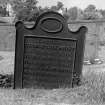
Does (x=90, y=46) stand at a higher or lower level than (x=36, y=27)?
lower

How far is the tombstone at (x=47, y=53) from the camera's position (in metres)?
4.73

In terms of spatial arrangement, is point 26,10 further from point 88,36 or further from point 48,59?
point 48,59

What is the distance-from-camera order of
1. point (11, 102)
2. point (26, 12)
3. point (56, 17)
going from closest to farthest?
point (11, 102), point (56, 17), point (26, 12)

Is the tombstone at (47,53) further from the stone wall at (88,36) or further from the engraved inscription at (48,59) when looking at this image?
the stone wall at (88,36)

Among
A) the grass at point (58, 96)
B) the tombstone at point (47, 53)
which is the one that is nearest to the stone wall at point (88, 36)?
the tombstone at point (47, 53)

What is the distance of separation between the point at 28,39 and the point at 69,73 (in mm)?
1166

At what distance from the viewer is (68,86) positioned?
480 cm

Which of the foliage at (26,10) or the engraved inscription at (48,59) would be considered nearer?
the engraved inscription at (48,59)

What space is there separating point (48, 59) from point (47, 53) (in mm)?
134

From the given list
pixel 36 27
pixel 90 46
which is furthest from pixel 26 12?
pixel 36 27

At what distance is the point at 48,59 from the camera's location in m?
4.79

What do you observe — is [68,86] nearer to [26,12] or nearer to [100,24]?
[100,24]

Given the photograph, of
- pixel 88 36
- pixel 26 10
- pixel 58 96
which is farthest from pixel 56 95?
pixel 26 10

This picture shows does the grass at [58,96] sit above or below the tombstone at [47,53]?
below
